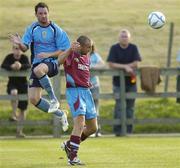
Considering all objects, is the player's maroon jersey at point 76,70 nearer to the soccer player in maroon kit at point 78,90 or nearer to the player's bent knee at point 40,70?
the soccer player in maroon kit at point 78,90

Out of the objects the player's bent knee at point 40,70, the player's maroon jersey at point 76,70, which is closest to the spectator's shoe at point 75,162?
the player's maroon jersey at point 76,70

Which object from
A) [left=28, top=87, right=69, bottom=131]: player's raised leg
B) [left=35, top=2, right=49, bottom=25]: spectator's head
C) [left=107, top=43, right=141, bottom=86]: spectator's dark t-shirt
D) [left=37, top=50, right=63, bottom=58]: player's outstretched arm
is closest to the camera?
[left=35, top=2, right=49, bottom=25]: spectator's head

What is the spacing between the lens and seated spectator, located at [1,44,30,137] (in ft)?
65.5

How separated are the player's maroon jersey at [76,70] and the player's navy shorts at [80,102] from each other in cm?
9

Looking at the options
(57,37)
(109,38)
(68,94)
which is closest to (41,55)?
(57,37)

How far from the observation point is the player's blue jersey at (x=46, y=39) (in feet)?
47.6

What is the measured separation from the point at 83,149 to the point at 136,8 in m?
22.4

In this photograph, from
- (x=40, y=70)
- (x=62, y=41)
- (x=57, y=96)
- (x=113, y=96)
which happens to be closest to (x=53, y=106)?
(x=40, y=70)

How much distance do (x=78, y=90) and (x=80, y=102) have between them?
19cm

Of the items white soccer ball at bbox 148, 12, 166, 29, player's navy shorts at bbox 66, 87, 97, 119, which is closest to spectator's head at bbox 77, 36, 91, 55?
player's navy shorts at bbox 66, 87, 97, 119

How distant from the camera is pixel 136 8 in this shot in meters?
37.7

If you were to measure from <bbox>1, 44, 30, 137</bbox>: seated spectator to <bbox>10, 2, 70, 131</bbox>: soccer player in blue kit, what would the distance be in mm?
5226

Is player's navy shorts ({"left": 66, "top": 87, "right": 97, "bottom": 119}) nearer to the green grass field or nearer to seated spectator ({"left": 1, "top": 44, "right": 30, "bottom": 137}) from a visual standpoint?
the green grass field

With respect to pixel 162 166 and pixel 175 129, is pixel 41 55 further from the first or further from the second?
pixel 175 129
